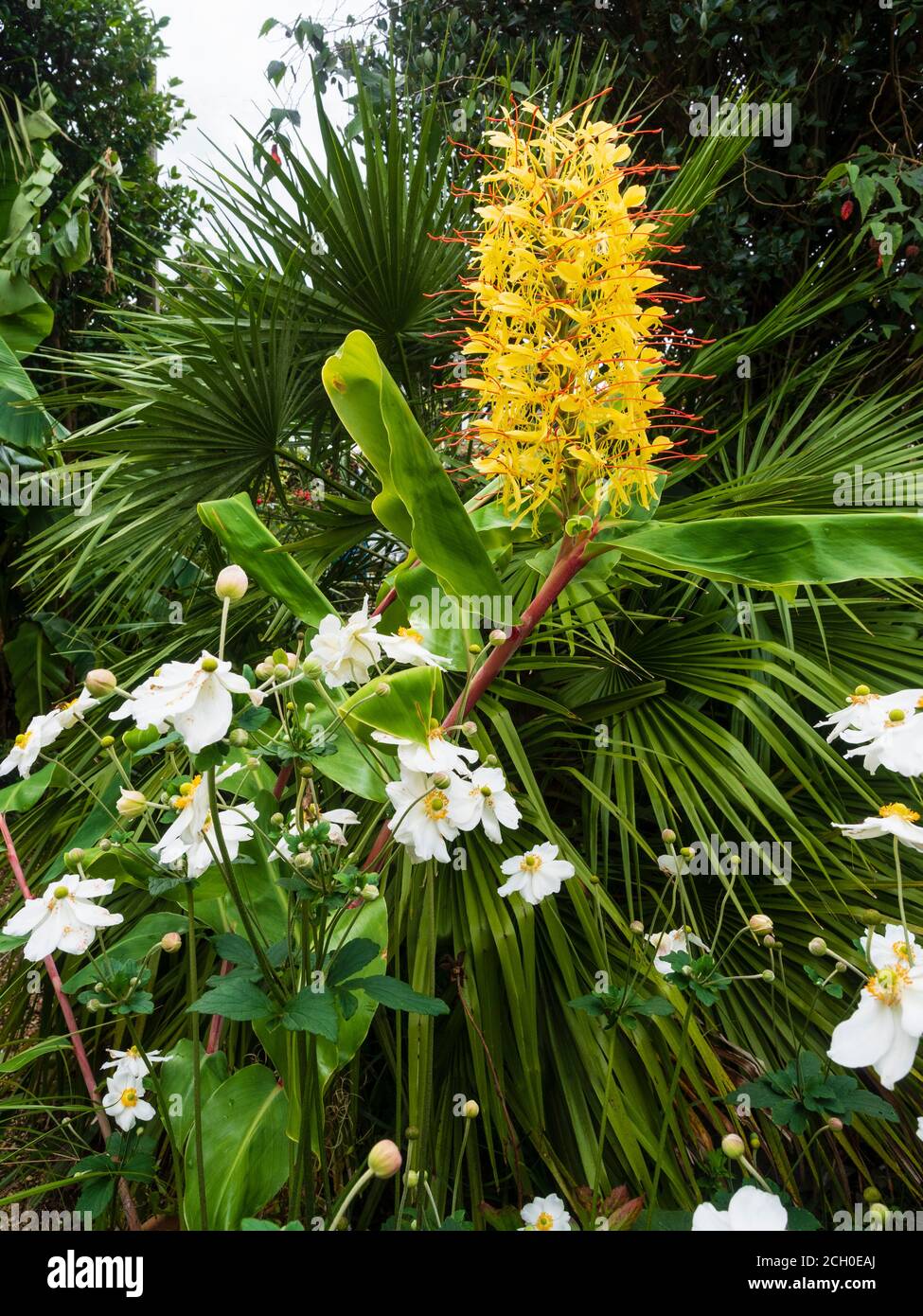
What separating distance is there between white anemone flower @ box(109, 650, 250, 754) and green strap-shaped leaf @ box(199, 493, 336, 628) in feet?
0.70

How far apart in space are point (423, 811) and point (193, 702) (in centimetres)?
19

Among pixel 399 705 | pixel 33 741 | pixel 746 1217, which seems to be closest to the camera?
pixel 746 1217

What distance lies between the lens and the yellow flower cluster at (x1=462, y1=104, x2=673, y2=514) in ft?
2.34

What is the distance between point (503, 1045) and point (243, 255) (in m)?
1.51

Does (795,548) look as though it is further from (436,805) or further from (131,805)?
(131,805)

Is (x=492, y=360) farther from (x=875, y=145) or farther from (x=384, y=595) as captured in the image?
A: (x=875, y=145)

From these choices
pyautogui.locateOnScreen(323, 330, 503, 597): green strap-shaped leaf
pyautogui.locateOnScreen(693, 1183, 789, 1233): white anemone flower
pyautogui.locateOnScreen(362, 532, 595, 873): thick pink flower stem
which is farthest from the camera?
pyautogui.locateOnScreen(362, 532, 595, 873): thick pink flower stem

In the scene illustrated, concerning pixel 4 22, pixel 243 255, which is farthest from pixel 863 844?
pixel 4 22

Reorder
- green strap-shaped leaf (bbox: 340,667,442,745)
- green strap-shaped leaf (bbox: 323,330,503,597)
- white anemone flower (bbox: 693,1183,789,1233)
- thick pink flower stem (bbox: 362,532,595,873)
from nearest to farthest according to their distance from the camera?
white anemone flower (bbox: 693,1183,789,1233)
green strap-shaped leaf (bbox: 340,667,442,745)
green strap-shaped leaf (bbox: 323,330,503,597)
thick pink flower stem (bbox: 362,532,595,873)

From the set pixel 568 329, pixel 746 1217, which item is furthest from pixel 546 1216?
pixel 568 329

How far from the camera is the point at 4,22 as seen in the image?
2.99 m

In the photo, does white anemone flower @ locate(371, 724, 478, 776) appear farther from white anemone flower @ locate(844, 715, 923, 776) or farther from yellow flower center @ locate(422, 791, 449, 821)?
white anemone flower @ locate(844, 715, 923, 776)

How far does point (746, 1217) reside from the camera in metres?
0.44

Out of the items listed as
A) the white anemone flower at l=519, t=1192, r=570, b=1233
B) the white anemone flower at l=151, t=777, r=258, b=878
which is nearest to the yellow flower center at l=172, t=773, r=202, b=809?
the white anemone flower at l=151, t=777, r=258, b=878
